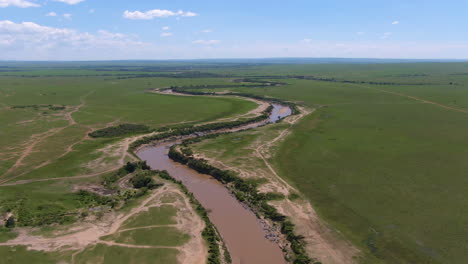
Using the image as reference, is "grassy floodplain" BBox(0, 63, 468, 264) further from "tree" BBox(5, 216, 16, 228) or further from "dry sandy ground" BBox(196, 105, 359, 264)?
"tree" BBox(5, 216, 16, 228)

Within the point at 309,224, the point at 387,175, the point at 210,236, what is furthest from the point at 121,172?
the point at 387,175

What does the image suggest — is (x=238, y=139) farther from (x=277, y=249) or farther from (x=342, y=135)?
(x=277, y=249)

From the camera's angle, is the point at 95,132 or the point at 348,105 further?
the point at 348,105

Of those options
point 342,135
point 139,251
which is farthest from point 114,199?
point 342,135

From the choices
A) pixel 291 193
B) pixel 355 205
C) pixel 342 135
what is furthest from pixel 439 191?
pixel 342 135

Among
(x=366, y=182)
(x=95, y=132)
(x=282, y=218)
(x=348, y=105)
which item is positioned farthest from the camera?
(x=348, y=105)

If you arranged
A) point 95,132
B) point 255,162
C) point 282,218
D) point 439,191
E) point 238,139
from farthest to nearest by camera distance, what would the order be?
1. point 95,132
2. point 238,139
3. point 255,162
4. point 439,191
5. point 282,218
